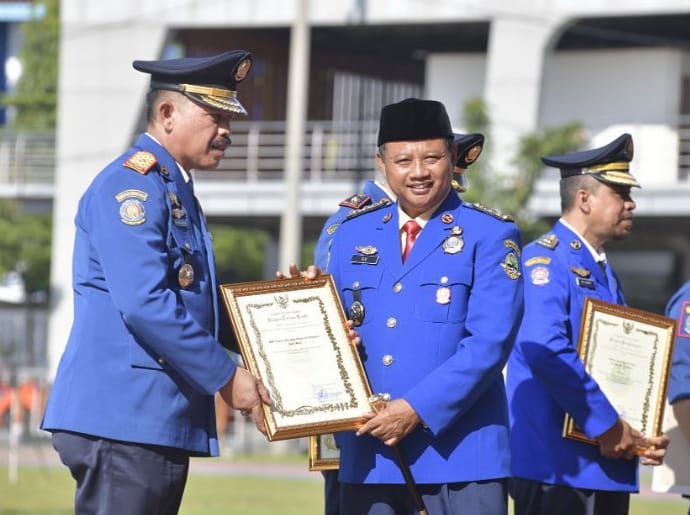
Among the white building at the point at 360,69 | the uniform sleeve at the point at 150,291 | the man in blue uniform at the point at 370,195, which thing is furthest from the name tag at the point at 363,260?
the white building at the point at 360,69

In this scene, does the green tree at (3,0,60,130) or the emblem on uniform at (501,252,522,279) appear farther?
the green tree at (3,0,60,130)

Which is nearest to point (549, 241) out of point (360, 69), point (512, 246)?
point (512, 246)

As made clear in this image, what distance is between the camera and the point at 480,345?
16.7ft

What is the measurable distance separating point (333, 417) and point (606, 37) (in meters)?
20.6

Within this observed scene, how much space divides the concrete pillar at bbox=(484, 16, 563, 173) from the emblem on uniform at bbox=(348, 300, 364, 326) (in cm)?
1829

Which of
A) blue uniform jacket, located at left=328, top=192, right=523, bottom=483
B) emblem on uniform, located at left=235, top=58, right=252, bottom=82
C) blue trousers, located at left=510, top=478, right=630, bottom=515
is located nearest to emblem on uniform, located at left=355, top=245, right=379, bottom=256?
blue uniform jacket, located at left=328, top=192, right=523, bottom=483

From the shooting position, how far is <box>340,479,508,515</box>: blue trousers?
511 centimetres

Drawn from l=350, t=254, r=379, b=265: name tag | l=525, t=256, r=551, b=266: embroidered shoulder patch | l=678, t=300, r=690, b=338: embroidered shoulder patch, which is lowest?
l=678, t=300, r=690, b=338: embroidered shoulder patch

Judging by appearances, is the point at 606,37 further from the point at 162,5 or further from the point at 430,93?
the point at 162,5

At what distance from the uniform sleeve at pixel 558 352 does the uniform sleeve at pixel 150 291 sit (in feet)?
5.05

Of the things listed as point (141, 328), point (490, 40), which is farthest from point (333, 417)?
point (490, 40)

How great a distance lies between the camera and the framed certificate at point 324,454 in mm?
5973

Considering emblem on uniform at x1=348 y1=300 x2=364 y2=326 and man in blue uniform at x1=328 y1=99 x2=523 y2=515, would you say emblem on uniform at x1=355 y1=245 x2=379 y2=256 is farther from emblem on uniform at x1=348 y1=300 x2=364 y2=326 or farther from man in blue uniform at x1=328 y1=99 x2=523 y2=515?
emblem on uniform at x1=348 y1=300 x2=364 y2=326

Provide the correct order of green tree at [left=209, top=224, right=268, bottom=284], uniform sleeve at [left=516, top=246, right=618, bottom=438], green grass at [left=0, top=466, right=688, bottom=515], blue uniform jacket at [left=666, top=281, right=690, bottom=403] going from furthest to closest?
green tree at [left=209, top=224, right=268, bottom=284], green grass at [left=0, top=466, right=688, bottom=515], blue uniform jacket at [left=666, top=281, right=690, bottom=403], uniform sleeve at [left=516, top=246, right=618, bottom=438]
